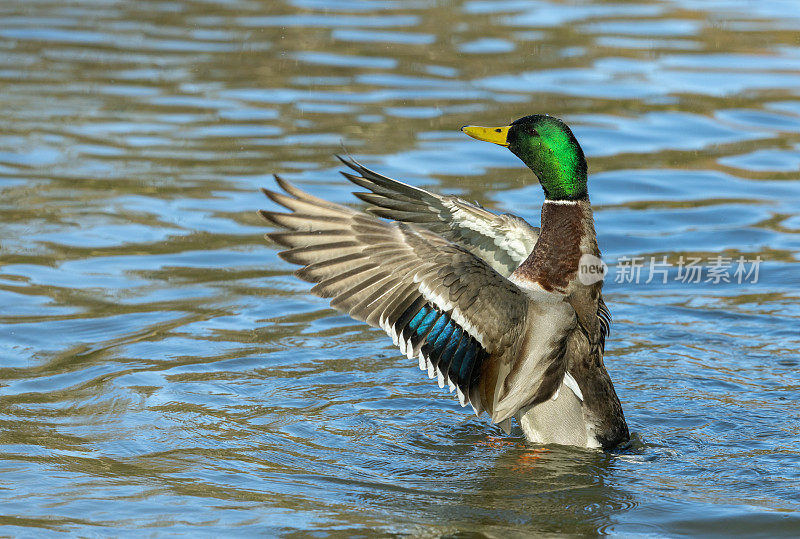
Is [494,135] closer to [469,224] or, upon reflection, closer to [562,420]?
[469,224]

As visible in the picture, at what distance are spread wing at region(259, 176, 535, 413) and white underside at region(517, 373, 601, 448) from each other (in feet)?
1.86

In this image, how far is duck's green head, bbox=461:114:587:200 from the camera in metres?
5.79

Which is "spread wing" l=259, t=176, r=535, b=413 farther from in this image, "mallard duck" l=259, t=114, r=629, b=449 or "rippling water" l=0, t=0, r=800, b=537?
"rippling water" l=0, t=0, r=800, b=537

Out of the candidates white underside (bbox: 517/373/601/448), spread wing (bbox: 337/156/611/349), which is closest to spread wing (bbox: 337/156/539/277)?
spread wing (bbox: 337/156/611/349)

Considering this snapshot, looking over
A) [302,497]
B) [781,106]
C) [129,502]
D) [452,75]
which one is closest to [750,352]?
[302,497]

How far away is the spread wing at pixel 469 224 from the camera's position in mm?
6137

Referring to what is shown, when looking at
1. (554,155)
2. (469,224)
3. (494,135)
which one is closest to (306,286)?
(469,224)

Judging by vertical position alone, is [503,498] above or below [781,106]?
below

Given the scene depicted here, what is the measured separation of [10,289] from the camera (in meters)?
7.74

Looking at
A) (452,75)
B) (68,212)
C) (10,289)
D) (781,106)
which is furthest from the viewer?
(452,75)

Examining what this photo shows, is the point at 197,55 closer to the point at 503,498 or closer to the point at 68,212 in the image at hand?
the point at 68,212

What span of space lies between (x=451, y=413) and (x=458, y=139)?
5178 millimetres

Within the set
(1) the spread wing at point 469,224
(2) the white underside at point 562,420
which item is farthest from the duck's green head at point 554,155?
(2) the white underside at point 562,420

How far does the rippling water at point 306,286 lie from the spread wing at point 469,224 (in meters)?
0.85
